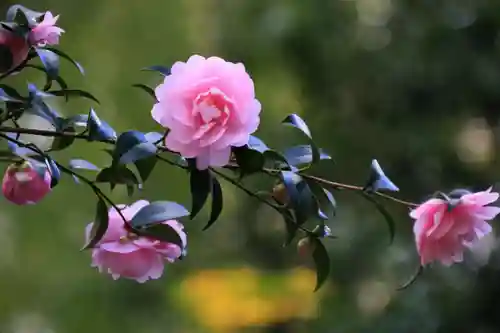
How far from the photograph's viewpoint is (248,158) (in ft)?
1.68

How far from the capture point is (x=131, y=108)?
1484mm

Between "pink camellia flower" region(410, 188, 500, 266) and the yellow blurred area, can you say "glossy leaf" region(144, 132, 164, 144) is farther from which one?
the yellow blurred area

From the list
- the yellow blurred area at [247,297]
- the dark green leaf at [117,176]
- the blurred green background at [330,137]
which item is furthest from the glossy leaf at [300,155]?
the yellow blurred area at [247,297]

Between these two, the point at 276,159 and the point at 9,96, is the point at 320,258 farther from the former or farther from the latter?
the point at 9,96

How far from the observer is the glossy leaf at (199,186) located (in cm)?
51

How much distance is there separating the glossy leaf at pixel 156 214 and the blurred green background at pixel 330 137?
855 millimetres

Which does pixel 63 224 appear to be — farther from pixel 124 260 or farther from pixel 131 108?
pixel 124 260

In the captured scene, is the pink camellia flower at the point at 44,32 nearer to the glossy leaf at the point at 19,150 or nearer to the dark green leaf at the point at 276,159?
the glossy leaf at the point at 19,150

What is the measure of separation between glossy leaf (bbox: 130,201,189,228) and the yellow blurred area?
110 cm

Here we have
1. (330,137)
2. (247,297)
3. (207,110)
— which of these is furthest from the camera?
(247,297)

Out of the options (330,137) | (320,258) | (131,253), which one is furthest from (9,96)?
(330,137)

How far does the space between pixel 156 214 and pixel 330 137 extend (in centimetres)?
102

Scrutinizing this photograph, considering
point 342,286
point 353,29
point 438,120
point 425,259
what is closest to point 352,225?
point 342,286

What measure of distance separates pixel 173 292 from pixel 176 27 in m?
0.56
